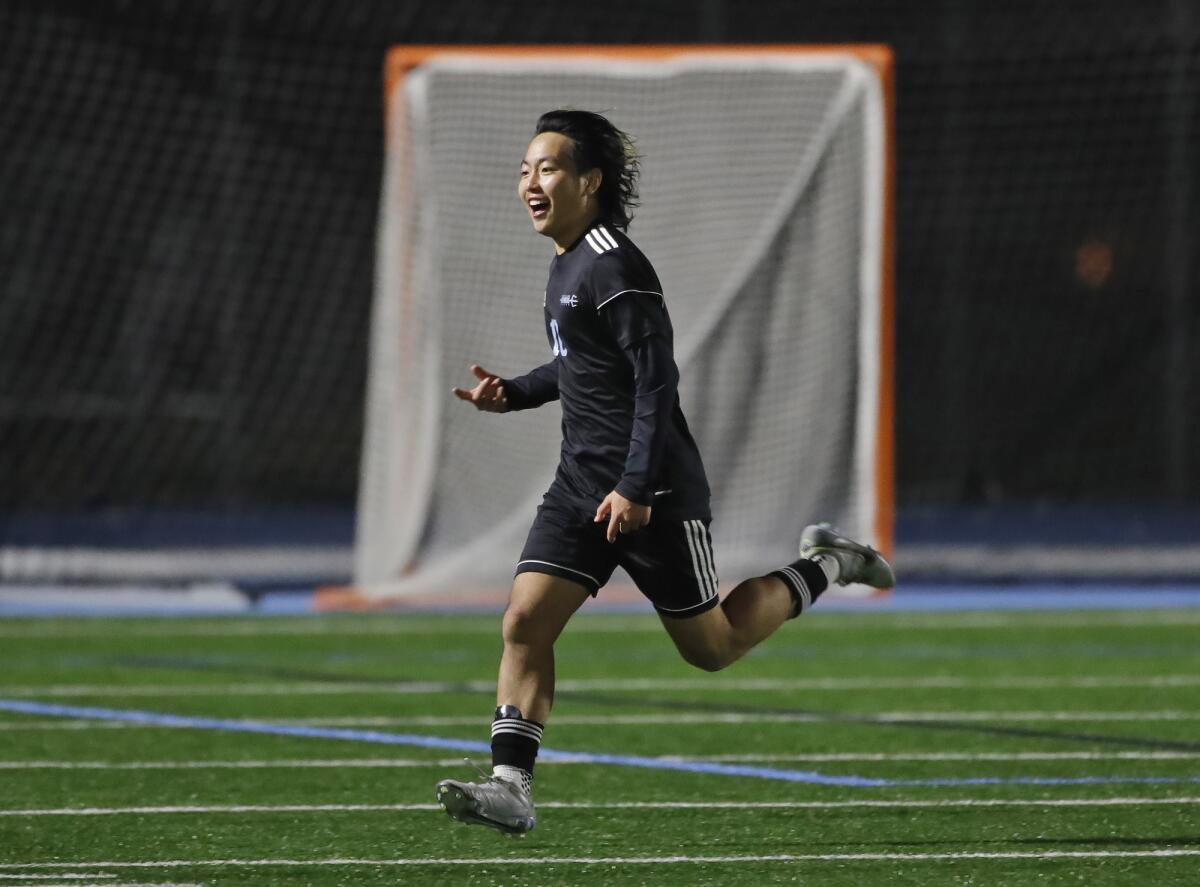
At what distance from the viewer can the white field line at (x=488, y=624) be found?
1164 cm

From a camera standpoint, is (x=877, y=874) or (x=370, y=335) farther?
(x=370, y=335)

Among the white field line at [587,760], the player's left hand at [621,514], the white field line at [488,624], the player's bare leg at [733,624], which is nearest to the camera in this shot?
the player's left hand at [621,514]

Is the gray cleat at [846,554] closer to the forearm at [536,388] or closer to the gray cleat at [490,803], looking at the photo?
the forearm at [536,388]

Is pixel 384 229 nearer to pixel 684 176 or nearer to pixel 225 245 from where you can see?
pixel 684 176

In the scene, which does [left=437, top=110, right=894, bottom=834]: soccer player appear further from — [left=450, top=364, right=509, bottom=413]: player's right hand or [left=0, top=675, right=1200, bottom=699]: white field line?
[left=0, top=675, right=1200, bottom=699]: white field line

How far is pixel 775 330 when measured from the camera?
11.9 m

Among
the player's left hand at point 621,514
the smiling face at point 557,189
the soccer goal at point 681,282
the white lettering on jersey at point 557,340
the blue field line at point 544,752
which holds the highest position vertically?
the soccer goal at point 681,282

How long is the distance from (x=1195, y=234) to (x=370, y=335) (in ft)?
25.4

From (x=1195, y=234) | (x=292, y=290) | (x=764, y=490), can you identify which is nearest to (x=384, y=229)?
(x=764, y=490)

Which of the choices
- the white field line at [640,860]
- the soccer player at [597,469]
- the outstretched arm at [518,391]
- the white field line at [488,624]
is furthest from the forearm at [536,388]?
the white field line at [488,624]

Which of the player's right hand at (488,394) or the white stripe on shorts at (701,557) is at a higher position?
the player's right hand at (488,394)

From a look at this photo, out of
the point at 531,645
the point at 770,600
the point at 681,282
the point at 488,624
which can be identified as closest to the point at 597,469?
the point at 531,645

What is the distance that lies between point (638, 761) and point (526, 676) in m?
1.86

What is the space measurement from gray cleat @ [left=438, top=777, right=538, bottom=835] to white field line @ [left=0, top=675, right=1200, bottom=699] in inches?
155
